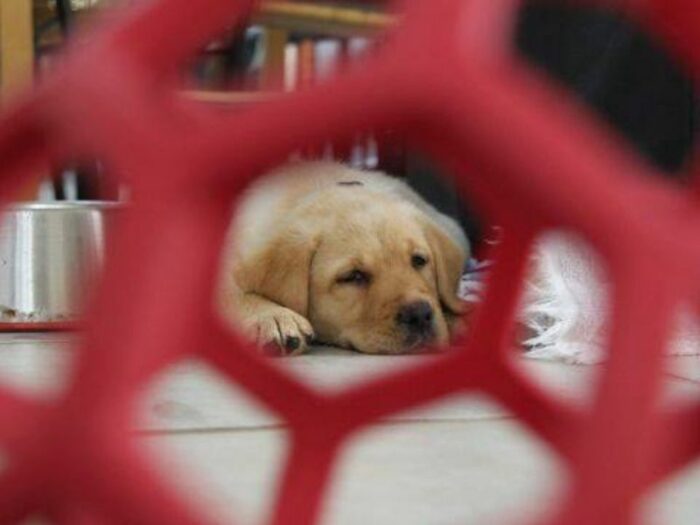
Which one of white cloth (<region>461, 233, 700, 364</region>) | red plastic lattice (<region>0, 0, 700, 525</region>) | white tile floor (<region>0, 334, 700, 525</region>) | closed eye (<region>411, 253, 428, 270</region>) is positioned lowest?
closed eye (<region>411, 253, 428, 270</region>)

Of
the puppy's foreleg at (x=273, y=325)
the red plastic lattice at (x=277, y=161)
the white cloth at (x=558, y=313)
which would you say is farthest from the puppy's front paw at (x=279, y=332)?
the red plastic lattice at (x=277, y=161)

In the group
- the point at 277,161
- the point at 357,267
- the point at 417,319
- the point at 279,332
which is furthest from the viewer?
the point at 357,267

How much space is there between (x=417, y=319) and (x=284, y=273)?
10.2 inches

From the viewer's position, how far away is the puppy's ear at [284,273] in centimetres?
218

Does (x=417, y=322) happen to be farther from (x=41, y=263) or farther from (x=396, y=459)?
(x=396, y=459)

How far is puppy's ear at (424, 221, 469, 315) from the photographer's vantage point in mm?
2180

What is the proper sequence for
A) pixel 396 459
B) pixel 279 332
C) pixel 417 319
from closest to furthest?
pixel 396 459 → pixel 279 332 → pixel 417 319

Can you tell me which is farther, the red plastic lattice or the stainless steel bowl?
the stainless steel bowl

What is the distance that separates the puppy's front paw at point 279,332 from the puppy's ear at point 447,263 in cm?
26

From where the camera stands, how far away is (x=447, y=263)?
88.1 inches

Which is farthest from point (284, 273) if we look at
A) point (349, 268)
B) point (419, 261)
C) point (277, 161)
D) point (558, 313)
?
point (277, 161)

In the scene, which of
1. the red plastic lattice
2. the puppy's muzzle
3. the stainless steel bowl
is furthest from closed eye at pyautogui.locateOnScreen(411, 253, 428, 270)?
the red plastic lattice

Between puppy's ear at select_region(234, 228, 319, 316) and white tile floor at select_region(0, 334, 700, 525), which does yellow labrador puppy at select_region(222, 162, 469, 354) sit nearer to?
puppy's ear at select_region(234, 228, 319, 316)

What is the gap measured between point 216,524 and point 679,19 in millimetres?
165
